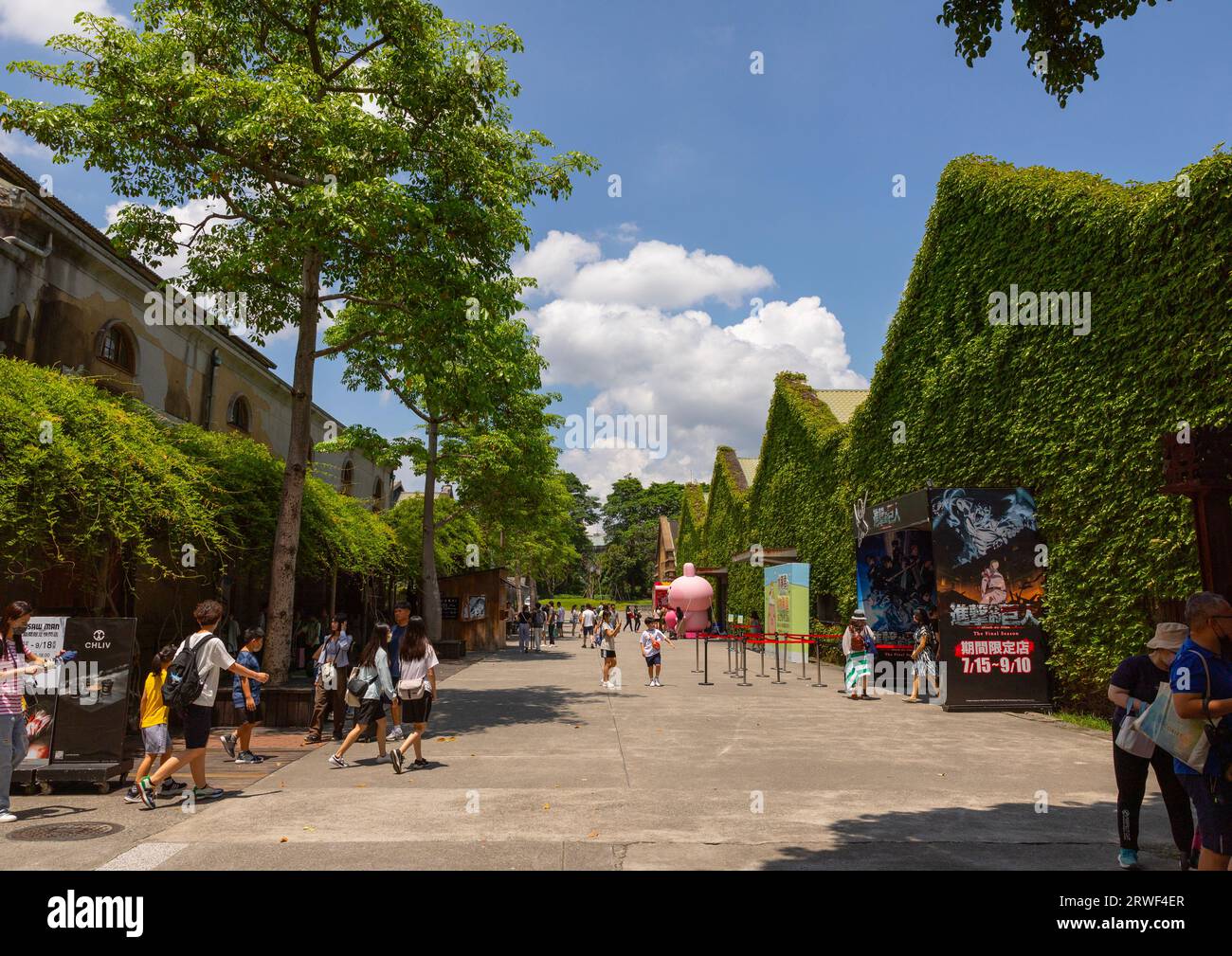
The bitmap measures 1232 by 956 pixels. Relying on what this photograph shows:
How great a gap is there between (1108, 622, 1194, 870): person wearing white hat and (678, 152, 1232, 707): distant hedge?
675 centimetres

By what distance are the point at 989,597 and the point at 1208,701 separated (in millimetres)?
10875

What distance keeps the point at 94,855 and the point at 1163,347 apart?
14160 millimetres

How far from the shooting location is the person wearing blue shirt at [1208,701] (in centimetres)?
444

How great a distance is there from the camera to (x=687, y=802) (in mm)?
7629

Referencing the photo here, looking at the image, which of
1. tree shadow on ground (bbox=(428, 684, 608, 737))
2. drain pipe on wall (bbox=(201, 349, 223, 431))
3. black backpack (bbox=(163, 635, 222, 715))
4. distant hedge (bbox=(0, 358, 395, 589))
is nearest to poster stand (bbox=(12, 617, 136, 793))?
black backpack (bbox=(163, 635, 222, 715))

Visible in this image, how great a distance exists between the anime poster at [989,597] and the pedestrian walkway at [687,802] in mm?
943

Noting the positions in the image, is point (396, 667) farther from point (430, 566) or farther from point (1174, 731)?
point (430, 566)

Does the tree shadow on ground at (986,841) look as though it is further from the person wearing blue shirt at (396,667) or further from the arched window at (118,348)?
the arched window at (118,348)

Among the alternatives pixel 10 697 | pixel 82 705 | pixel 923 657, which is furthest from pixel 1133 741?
pixel 923 657

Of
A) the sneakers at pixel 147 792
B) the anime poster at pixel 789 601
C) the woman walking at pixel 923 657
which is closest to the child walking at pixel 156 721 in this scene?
the sneakers at pixel 147 792

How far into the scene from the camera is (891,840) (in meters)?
6.36

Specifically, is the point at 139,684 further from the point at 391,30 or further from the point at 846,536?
the point at 846,536
